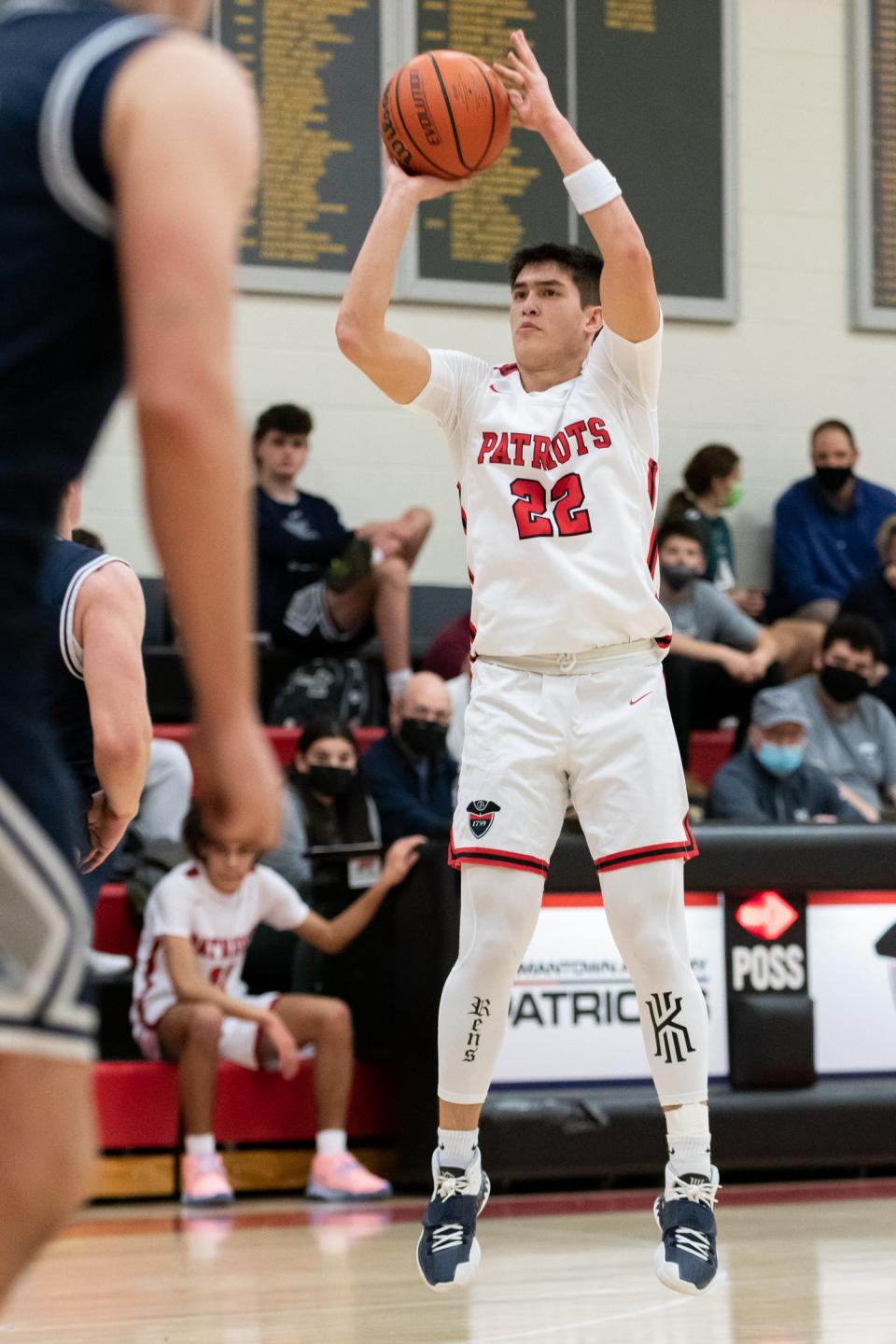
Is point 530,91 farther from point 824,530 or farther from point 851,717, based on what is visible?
point 824,530

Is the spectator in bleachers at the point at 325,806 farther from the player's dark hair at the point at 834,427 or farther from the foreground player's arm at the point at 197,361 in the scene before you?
the foreground player's arm at the point at 197,361

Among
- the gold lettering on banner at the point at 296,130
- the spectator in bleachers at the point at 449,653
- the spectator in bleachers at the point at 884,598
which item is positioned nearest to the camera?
the spectator in bleachers at the point at 449,653

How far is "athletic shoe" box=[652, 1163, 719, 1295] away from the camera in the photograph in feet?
12.2

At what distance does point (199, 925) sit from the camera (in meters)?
6.41

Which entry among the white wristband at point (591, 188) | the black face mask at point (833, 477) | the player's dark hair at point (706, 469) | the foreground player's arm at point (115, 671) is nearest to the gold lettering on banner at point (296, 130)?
the player's dark hair at point (706, 469)

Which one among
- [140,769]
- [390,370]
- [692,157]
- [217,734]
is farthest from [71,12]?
[692,157]

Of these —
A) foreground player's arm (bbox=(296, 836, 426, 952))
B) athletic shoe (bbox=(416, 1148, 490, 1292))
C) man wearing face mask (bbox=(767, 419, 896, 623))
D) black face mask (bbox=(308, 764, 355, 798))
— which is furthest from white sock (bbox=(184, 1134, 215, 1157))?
man wearing face mask (bbox=(767, 419, 896, 623))

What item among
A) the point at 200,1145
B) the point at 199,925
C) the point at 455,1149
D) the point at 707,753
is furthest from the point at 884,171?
the point at 455,1149

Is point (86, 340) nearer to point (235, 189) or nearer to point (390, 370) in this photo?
point (235, 189)

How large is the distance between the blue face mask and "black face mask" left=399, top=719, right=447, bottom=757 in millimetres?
1311

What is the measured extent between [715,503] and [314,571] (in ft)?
7.32

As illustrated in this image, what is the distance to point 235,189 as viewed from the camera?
1.43 metres

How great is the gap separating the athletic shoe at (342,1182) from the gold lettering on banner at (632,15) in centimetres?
→ 615

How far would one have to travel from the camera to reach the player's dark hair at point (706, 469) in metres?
9.20
